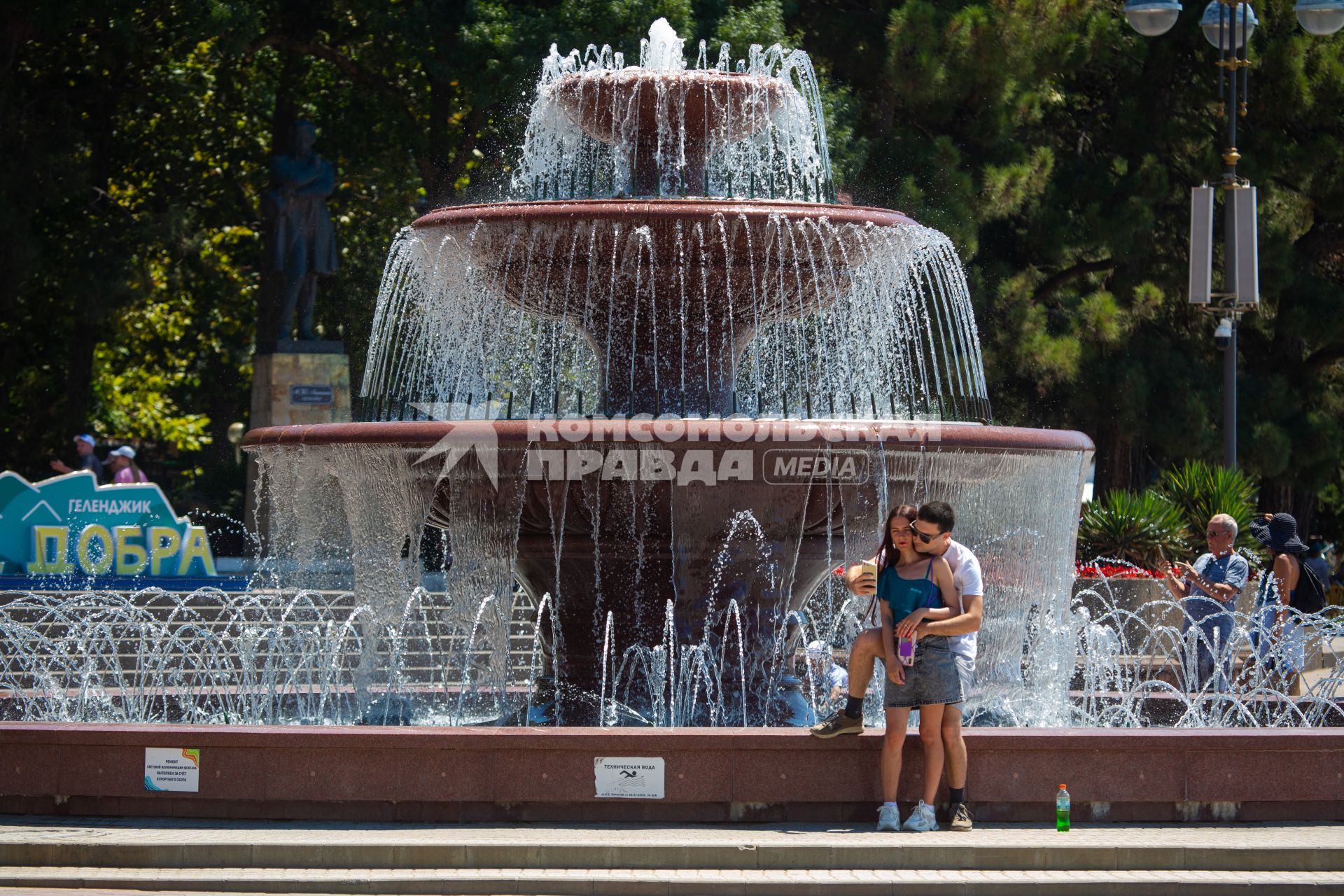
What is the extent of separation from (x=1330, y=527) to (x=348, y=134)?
20909 millimetres

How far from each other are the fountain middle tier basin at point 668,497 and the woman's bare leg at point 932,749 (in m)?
1.61

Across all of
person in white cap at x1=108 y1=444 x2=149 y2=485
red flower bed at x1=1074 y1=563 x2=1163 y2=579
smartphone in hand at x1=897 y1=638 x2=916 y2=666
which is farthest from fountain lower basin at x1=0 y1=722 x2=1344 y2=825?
person in white cap at x1=108 y1=444 x2=149 y2=485

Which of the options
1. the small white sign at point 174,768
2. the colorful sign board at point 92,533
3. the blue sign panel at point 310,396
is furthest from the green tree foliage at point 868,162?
the small white sign at point 174,768

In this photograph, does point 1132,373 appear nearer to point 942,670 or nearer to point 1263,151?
point 1263,151

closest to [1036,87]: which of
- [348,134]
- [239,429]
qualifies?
[348,134]

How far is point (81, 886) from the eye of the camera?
6.88m

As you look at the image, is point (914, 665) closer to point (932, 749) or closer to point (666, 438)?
point (932, 749)

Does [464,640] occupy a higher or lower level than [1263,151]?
lower

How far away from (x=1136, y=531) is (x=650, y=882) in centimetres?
1168

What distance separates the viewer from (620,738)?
7.59 m

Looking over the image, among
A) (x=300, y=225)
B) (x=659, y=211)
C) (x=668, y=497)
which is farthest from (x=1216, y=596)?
(x=300, y=225)

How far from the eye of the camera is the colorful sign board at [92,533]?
17.4 m

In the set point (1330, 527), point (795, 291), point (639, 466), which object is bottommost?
point (1330, 527)
